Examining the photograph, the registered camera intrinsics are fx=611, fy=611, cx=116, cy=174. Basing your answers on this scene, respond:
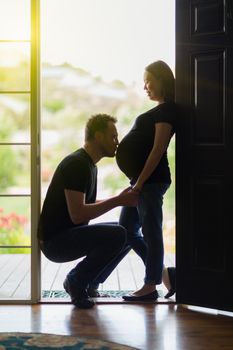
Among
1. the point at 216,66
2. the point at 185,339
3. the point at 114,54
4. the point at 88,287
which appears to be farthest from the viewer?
the point at 114,54

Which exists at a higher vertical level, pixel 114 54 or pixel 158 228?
pixel 114 54

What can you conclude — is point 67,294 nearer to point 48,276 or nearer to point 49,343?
point 48,276

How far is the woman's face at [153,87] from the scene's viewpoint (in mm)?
3555

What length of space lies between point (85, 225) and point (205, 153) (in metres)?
0.81

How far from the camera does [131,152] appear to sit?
3.56 m

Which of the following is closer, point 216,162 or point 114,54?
point 216,162

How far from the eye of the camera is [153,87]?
356 centimetres

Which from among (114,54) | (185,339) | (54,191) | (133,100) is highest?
(114,54)

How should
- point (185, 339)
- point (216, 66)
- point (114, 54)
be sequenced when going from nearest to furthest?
point (185, 339) → point (216, 66) → point (114, 54)

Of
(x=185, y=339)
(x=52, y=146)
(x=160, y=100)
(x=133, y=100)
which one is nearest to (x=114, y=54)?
(x=133, y=100)

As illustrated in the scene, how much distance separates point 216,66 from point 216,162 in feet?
1.75

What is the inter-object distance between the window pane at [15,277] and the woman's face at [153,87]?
1.44 meters

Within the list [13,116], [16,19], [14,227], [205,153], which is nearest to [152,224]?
[205,153]

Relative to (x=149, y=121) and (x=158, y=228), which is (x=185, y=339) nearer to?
(x=158, y=228)
